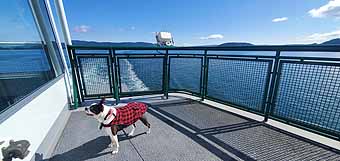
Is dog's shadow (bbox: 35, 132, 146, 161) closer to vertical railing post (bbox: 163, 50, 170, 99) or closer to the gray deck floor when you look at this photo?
the gray deck floor

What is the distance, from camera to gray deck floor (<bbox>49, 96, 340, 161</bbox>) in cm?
180

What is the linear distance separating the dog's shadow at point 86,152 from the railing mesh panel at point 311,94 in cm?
229

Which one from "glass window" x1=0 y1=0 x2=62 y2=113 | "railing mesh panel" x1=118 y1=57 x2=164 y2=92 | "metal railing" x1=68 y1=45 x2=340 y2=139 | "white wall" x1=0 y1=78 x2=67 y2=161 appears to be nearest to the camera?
"white wall" x1=0 y1=78 x2=67 y2=161

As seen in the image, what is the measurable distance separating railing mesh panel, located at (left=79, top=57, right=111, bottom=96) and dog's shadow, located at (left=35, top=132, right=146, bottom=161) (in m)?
1.48

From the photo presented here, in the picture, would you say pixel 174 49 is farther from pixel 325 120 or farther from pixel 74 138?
pixel 325 120

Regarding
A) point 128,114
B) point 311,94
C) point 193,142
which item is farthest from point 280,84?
point 128,114

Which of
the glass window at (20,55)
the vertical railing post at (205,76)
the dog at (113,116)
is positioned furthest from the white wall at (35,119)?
the vertical railing post at (205,76)

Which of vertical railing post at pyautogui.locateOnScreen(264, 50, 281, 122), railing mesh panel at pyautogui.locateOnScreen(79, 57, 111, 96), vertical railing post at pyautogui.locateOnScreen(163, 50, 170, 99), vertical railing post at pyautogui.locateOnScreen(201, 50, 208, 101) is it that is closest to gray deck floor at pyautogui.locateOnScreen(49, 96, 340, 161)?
vertical railing post at pyautogui.locateOnScreen(264, 50, 281, 122)

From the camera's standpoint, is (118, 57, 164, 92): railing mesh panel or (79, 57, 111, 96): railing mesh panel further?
(118, 57, 164, 92): railing mesh panel

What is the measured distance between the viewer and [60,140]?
6.95 feet

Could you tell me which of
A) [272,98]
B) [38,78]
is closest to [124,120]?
[38,78]

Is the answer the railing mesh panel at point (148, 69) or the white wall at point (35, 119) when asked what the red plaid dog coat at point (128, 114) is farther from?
the railing mesh panel at point (148, 69)

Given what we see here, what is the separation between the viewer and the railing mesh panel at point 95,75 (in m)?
3.14

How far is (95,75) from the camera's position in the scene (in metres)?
3.24
